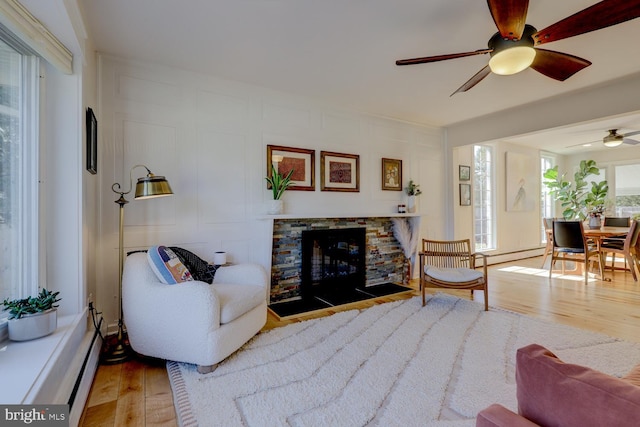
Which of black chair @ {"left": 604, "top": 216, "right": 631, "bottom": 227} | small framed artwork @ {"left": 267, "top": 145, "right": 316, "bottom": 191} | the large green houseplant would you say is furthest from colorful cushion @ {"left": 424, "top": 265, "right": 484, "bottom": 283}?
the large green houseplant

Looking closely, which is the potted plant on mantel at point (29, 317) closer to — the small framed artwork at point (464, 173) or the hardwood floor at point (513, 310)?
the hardwood floor at point (513, 310)

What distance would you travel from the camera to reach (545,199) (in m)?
7.77

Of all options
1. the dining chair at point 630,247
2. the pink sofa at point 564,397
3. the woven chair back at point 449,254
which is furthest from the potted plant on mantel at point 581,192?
the pink sofa at point 564,397

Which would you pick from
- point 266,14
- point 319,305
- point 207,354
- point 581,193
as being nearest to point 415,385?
point 207,354

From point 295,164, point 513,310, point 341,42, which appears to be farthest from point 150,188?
point 513,310

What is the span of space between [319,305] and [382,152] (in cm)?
244

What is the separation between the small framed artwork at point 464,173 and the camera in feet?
17.8

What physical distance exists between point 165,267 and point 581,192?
913cm

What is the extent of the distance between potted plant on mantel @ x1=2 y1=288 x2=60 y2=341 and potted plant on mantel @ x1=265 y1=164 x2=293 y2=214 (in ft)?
6.89

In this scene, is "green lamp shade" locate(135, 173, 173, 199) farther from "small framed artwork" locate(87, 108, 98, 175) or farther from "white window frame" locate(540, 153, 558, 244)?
"white window frame" locate(540, 153, 558, 244)

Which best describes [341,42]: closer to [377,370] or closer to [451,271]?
[377,370]

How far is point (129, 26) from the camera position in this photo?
234 centimetres

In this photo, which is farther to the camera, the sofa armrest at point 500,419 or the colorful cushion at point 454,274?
the colorful cushion at point 454,274

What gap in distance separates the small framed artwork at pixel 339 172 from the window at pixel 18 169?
9.13ft
